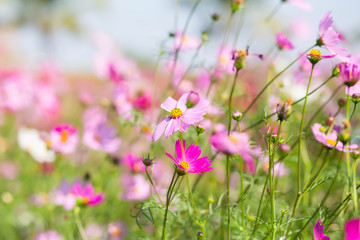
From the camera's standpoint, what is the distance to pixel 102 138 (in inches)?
46.3

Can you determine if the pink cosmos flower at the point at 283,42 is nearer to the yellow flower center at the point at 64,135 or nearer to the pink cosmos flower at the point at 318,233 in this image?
the pink cosmos flower at the point at 318,233

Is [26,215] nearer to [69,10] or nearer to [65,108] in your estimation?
[65,108]

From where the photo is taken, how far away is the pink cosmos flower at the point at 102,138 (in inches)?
43.9

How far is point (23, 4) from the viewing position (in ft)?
32.0

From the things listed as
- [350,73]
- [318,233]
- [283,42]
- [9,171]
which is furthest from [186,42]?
[9,171]

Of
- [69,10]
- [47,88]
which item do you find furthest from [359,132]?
[69,10]

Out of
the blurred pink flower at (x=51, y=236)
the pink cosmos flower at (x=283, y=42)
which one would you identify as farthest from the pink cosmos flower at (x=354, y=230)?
the blurred pink flower at (x=51, y=236)

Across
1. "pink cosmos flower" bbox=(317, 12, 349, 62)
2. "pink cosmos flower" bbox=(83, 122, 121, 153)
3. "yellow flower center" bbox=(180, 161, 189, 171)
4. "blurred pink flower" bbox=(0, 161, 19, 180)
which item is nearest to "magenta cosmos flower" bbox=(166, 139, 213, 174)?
"yellow flower center" bbox=(180, 161, 189, 171)

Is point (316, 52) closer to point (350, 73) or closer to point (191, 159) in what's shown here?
point (350, 73)

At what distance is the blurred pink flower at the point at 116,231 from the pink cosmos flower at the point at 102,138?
8.9 inches

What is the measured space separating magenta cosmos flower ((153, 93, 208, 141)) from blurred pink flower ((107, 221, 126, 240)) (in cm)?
56

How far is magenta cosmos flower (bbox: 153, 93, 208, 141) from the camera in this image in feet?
1.79

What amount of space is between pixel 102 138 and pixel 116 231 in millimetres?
306

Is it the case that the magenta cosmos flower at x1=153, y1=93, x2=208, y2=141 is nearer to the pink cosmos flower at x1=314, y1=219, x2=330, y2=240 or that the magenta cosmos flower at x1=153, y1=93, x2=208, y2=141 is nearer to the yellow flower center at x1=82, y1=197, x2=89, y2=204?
the pink cosmos flower at x1=314, y1=219, x2=330, y2=240
